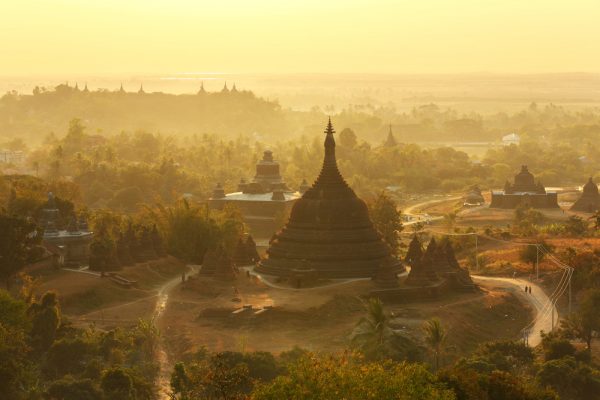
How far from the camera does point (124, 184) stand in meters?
134

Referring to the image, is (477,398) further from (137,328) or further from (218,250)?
(218,250)

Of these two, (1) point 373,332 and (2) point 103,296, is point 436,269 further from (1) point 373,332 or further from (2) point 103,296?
(2) point 103,296

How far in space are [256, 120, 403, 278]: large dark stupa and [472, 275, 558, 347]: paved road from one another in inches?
274

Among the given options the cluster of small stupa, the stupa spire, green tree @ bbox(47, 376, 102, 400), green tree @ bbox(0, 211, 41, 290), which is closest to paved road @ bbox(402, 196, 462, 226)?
the stupa spire

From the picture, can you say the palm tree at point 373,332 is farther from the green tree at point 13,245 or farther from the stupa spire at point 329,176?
the stupa spire at point 329,176

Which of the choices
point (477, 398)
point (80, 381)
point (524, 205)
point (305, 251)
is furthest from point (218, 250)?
point (524, 205)

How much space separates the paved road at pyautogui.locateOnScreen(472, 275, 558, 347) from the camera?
215ft

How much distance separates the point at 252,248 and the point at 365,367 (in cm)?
3893

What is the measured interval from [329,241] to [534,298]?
1166 centimetres

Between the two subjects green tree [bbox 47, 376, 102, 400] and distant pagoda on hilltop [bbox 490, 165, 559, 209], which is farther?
distant pagoda on hilltop [bbox 490, 165, 559, 209]

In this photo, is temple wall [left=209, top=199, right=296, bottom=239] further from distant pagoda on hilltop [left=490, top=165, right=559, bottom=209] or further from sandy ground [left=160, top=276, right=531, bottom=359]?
sandy ground [left=160, top=276, right=531, bottom=359]

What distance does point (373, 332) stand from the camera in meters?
57.0

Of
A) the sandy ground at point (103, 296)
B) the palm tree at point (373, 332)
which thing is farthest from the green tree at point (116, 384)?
the sandy ground at point (103, 296)

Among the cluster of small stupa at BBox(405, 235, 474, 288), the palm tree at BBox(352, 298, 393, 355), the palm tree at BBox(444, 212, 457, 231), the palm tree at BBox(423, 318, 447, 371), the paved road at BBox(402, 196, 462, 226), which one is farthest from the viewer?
the paved road at BBox(402, 196, 462, 226)
